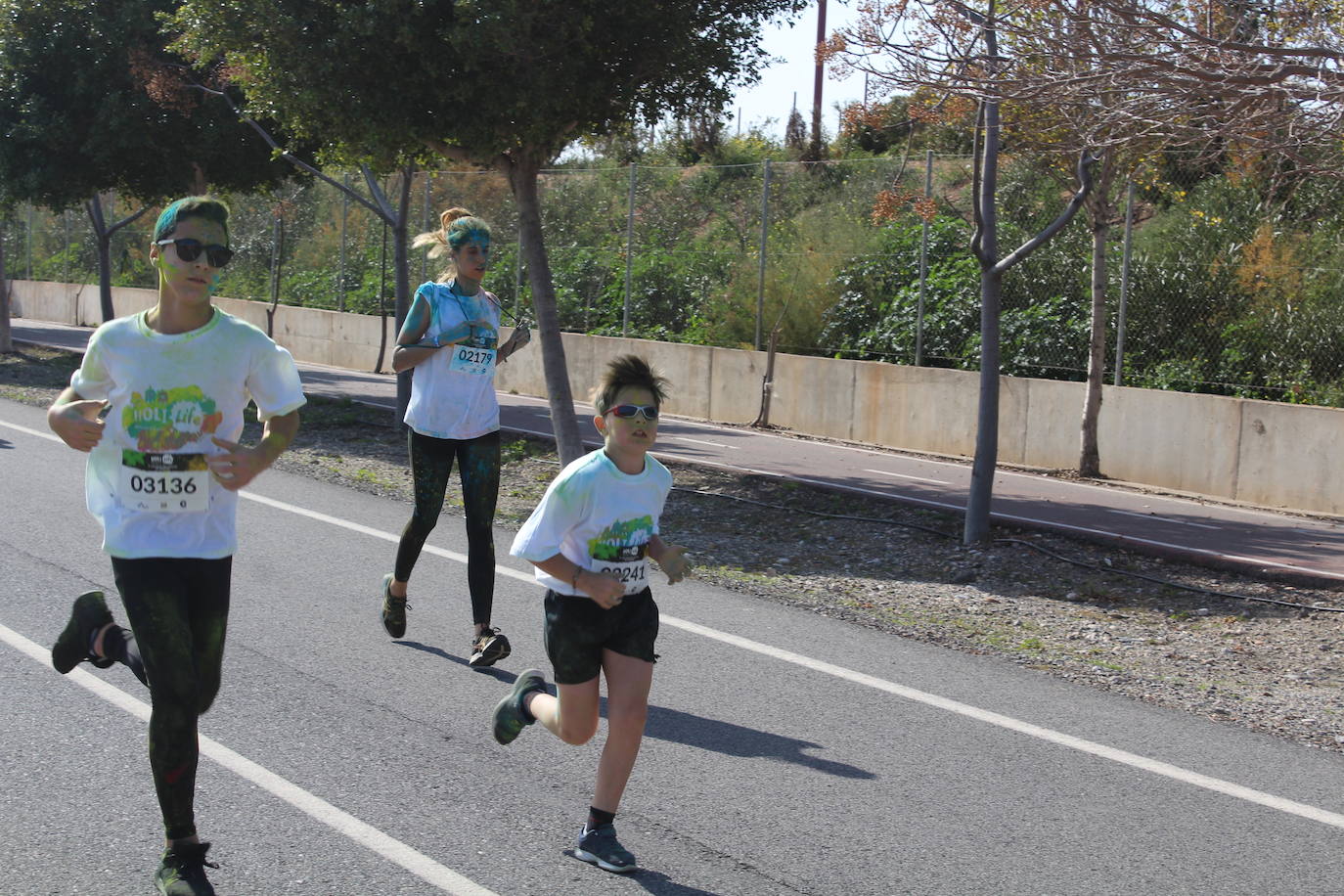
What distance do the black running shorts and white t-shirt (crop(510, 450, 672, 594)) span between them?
2.2 inches

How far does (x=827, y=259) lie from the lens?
20797 millimetres

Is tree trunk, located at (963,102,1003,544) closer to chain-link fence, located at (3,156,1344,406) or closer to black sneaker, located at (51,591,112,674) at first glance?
chain-link fence, located at (3,156,1344,406)

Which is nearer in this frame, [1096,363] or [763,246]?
[1096,363]

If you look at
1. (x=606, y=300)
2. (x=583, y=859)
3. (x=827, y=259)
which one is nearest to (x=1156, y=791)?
(x=583, y=859)

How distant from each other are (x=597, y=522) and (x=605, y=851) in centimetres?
99

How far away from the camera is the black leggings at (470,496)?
21.6ft

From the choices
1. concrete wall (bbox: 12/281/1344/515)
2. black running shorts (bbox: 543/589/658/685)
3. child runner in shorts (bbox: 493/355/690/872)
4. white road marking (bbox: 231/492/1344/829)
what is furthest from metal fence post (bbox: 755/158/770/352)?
black running shorts (bbox: 543/589/658/685)

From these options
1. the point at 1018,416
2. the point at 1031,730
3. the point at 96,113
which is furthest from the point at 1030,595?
the point at 96,113

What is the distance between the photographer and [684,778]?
5156 millimetres

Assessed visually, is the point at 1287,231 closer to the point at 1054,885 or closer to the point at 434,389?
the point at 434,389

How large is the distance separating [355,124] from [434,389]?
6520 millimetres

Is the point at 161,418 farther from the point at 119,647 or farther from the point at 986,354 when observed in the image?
the point at 986,354

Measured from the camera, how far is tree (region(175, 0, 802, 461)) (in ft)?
38.3

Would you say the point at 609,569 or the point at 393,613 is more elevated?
the point at 609,569
